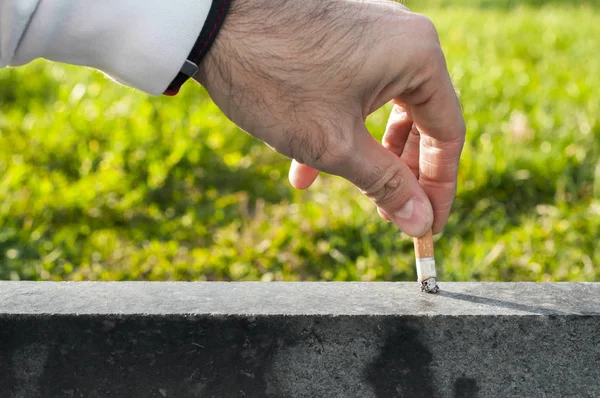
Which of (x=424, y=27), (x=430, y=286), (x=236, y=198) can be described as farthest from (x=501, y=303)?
(x=236, y=198)

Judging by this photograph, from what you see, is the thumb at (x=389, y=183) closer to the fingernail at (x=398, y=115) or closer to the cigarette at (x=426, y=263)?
the cigarette at (x=426, y=263)

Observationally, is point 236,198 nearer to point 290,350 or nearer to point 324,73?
point 290,350

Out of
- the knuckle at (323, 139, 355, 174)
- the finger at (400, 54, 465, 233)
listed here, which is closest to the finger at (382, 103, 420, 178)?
the finger at (400, 54, 465, 233)

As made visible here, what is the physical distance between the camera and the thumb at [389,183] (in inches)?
50.6

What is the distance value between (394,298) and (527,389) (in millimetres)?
294

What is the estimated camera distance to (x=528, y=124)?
339cm

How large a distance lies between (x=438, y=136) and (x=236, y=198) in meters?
1.51

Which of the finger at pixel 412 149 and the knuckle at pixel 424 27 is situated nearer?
the knuckle at pixel 424 27

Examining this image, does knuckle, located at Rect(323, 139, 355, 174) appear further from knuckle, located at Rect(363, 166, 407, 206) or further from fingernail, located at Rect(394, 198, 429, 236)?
fingernail, located at Rect(394, 198, 429, 236)

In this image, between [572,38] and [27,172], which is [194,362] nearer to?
[27,172]

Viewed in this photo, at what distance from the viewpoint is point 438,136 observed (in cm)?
137

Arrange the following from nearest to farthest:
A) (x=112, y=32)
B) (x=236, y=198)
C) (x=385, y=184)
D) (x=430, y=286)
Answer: (x=112, y=32), (x=385, y=184), (x=430, y=286), (x=236, y=198)

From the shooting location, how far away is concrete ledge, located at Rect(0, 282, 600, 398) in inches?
52.7

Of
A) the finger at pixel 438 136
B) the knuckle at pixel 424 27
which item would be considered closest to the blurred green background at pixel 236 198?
the finger at pixel 438 136
